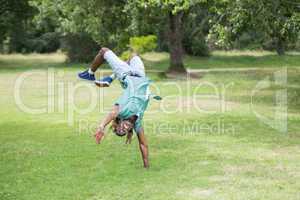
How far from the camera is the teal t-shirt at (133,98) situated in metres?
8.42

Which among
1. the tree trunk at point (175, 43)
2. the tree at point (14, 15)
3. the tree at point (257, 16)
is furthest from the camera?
the tree at point (14, 15)

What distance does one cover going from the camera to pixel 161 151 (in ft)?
34.4

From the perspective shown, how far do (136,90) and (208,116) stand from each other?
6.83 metres

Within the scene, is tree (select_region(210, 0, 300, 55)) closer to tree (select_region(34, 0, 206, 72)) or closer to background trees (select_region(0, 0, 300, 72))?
background trees (select_region(0, 0, 300, 72))

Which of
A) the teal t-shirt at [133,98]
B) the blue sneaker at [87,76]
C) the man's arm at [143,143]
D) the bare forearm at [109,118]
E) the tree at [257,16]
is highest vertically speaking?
the tree at [257,16]

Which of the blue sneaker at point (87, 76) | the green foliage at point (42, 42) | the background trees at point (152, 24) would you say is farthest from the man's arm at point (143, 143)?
the green foliage at point (42, 42)

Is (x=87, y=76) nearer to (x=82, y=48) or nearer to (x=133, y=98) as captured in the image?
(x=133, y=98)

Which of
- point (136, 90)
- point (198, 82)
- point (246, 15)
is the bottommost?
point (198, 82)

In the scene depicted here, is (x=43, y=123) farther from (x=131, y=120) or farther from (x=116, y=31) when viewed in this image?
(x=116, y=31)

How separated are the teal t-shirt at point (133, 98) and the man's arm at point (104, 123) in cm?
8

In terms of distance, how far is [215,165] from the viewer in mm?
9234

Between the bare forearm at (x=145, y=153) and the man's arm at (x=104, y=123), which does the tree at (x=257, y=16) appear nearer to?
the bare forearm at (x=145, y=153)

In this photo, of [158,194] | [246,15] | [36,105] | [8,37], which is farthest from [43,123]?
[8,37]

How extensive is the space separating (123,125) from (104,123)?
13.5 inches
